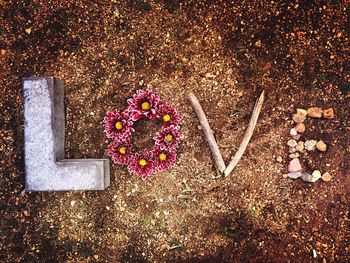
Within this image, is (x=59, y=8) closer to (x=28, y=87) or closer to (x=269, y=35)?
(x=28, y=87)

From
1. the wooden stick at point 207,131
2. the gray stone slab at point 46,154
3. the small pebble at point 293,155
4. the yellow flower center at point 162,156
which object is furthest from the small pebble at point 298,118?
the gray stone slab at point 46,154

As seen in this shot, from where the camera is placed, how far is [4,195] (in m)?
3.30

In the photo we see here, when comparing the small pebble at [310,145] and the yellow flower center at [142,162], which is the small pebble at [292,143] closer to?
the small pebble at [310,145]

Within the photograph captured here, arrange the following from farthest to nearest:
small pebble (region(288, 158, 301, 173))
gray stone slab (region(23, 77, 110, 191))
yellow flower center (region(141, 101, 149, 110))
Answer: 1. small pebble (region(288, 158, 301, 173))
2. yellow flower center (region(141, 101, 149, 110))
3. gray stone slab (region(23, 77, 110, 191))

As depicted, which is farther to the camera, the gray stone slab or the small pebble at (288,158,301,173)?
the small pebble at (288,158,301,173)

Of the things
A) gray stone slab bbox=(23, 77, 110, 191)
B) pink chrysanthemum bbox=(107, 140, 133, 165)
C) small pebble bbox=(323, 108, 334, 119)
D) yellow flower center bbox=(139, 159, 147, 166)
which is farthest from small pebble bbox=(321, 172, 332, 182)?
gray stone slab bbox=(23, 77, 110, 191)

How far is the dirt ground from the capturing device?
325cm

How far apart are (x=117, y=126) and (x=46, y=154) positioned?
603mm

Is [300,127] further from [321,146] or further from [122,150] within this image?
[122,150]

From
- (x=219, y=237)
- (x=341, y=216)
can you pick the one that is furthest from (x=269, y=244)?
(x=341, y=216)

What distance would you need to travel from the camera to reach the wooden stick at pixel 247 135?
3.21m

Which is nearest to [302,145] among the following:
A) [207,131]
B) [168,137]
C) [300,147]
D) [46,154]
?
[300,147]

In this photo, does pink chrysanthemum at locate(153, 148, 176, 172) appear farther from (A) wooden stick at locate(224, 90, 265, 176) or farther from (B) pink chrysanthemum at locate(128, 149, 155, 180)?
(A) wooden stick at locate(224, 90, 265, 176)

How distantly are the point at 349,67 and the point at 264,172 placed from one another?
3.74 ft
